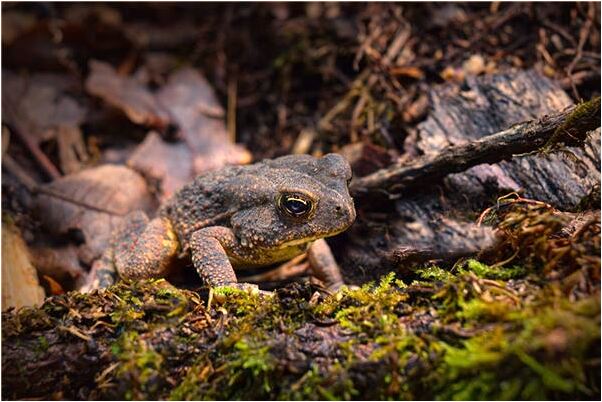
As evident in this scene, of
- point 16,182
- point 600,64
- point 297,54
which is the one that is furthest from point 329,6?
point 16,182

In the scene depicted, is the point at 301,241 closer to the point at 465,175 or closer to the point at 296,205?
the point at 296,205

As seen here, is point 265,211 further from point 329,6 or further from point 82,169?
point 329,6

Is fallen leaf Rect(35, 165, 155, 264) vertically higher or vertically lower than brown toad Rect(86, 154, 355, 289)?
higher

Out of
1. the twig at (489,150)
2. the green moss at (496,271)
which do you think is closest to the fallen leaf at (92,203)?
the twig at (489,150)

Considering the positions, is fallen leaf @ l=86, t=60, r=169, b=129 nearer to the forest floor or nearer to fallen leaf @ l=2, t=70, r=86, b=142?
the forest floor

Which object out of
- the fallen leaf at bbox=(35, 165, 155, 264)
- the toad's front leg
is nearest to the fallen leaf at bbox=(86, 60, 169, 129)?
the fallen leaf at bbox=(35, 165, 155, 264)

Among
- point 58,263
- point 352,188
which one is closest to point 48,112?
point 58,263
